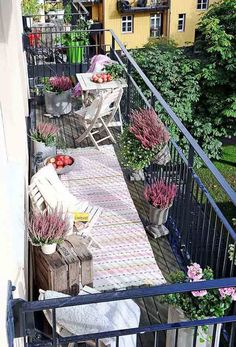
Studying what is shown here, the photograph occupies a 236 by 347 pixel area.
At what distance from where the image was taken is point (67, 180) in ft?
21.0

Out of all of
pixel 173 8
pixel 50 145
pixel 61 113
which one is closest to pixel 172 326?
pixel 50 145

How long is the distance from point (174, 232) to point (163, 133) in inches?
40.7

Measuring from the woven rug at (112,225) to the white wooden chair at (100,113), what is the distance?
23 cm

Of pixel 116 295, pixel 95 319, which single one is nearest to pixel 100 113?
pixel 95 319

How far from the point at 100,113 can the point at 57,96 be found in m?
1.57

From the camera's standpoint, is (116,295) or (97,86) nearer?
(116,295)

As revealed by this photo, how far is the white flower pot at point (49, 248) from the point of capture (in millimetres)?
4207

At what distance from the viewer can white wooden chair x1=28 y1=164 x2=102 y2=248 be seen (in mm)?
4922

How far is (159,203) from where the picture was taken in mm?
5090

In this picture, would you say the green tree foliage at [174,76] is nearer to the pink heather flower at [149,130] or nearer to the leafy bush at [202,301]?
the pink heather flower at [149,130]

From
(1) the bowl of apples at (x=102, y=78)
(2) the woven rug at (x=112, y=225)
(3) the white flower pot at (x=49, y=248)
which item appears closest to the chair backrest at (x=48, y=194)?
(2) the woven rug at (x=112, y=225)

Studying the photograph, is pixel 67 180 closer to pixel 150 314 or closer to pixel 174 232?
pixel 174 232

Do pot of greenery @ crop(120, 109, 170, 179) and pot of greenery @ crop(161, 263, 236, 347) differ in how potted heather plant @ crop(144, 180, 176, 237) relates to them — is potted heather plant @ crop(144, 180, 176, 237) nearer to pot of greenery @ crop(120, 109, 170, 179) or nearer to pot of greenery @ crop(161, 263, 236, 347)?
pot of greenery @ crop(120, 109, 170, 179)

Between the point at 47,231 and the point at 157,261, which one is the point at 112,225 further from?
the point at 47,231
